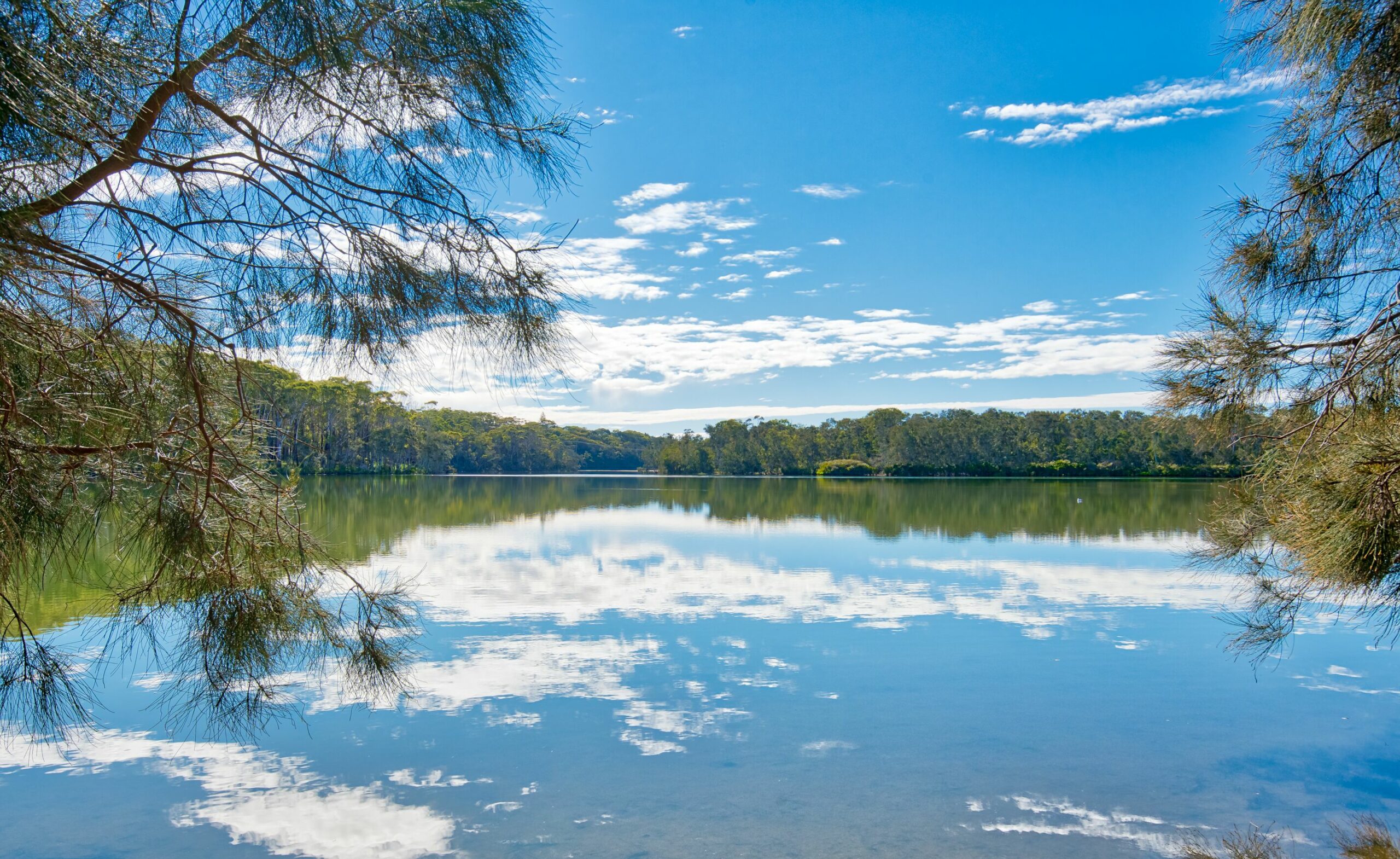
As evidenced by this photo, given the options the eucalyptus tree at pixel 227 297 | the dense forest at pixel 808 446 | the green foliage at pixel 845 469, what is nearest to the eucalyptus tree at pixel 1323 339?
the eucalyptus tree at pixel 227 297

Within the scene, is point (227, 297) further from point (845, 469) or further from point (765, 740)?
point (845, 469)

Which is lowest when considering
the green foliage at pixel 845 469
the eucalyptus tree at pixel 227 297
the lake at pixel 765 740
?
the lake at pixel 765 740

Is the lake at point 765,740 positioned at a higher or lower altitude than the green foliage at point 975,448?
lower

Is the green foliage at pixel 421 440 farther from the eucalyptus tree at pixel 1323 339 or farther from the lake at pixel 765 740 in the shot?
the eucalyptus tree at pixel 1323 339

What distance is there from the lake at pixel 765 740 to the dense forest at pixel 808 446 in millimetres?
18063

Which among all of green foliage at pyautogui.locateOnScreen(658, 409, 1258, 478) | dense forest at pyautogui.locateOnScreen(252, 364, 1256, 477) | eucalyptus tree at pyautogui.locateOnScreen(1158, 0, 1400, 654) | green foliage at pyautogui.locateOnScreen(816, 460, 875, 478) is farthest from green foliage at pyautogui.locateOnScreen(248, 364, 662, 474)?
green foliage at pyautogui.locateOnScreen(816, 460, 875, 478)

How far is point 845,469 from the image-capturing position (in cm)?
4834

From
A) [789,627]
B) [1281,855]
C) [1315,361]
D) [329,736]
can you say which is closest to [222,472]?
[329,736]

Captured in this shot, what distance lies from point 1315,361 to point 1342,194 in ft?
1.75

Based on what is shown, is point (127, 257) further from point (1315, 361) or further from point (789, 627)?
point (789, 627)

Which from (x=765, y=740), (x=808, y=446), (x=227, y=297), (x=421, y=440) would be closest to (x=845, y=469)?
(x=808, y=446)

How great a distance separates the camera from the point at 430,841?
282 cm

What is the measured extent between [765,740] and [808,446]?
49.1 metres

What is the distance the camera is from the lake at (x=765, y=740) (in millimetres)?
2920
